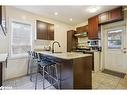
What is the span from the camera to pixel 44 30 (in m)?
4.45

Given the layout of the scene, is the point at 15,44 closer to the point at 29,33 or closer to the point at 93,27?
the point at 29,33

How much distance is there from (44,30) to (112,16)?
2.91 meters

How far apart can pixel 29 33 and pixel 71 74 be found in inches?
113

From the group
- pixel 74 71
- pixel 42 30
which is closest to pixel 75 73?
pixel 74 71

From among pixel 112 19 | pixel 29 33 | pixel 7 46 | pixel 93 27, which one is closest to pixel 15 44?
pixel 7 46

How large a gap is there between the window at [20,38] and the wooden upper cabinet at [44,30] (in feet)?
1.24

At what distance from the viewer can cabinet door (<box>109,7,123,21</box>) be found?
3520 millimetres

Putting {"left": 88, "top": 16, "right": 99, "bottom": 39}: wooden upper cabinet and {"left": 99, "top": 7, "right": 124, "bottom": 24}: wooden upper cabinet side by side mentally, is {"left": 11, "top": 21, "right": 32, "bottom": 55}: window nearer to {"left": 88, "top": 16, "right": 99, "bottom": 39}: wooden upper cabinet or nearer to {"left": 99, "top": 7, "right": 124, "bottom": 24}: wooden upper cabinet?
{"left": 88, "top": 16, "right": 99, "bottom": 39}: wooden upper cabinet

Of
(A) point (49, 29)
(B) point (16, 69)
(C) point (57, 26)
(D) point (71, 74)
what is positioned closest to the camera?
(D) point (71, 74)

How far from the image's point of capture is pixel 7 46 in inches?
128

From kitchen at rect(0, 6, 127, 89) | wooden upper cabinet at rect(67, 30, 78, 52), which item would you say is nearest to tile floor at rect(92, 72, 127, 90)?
kitchen at rect(0, 6, 127, 89)

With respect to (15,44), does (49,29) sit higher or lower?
higher

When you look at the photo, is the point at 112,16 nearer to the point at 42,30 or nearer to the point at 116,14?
the point at 116,14

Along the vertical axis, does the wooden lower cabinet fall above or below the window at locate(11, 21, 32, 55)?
below
